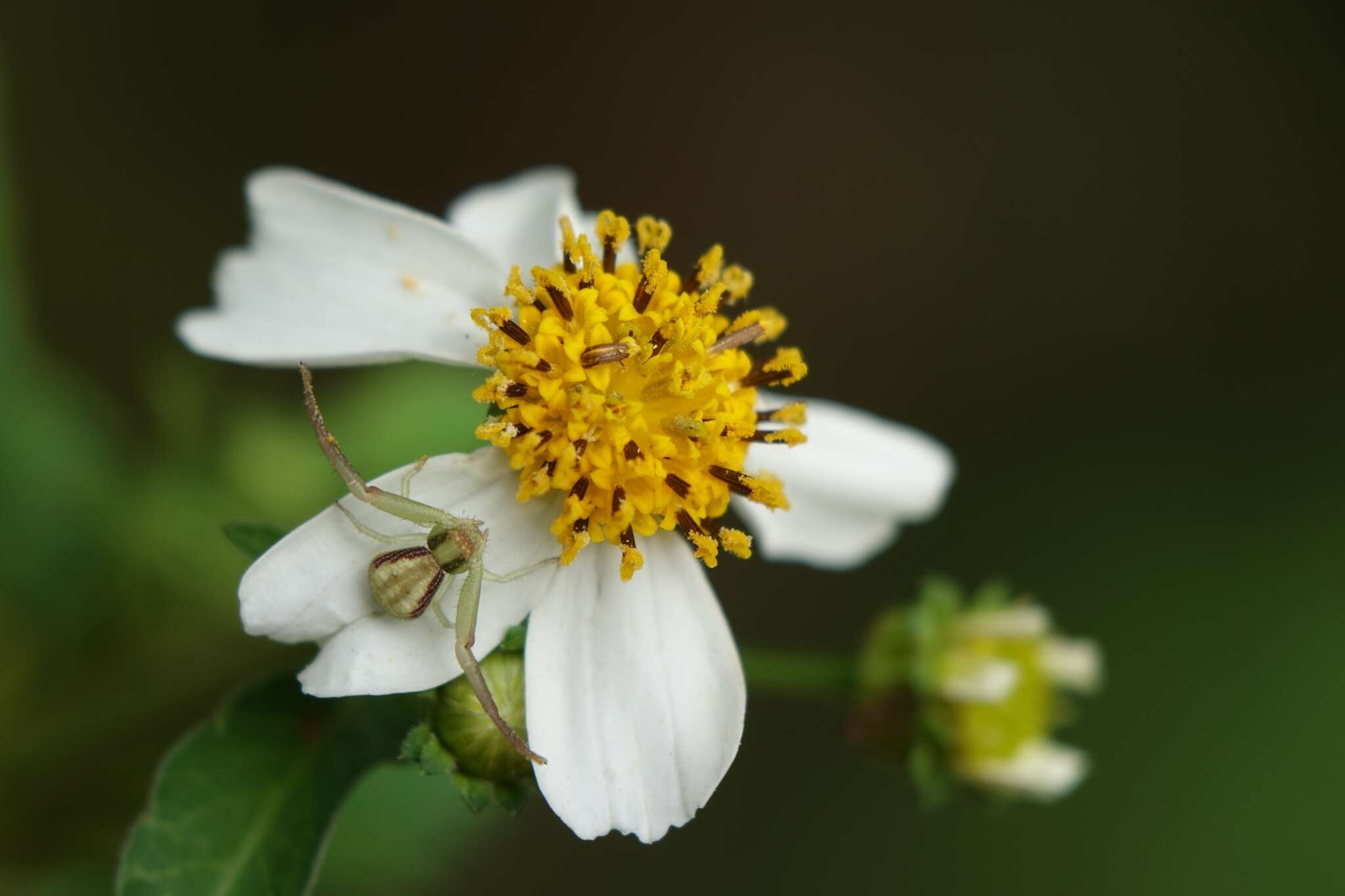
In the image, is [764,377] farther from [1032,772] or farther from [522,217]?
[1032,772]

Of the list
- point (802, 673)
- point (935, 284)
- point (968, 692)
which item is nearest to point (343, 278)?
Answer: point (802, 673)

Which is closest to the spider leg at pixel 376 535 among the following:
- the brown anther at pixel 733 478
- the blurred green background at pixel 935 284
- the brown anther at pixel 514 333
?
the brown anther at pixel 514 333

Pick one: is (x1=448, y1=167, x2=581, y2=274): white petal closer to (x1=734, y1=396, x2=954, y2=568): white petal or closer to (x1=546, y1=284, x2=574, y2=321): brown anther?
(x1=546, y1=284, x2=574, y2=321): brown anther

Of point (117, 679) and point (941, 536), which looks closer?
point (117, 679)

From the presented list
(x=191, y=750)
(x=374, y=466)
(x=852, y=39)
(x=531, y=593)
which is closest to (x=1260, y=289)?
(x=852, y=39)

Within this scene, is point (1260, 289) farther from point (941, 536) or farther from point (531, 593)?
point (531, 593)

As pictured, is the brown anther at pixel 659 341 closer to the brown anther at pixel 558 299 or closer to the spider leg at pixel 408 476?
the brown anther at pixel 558 299

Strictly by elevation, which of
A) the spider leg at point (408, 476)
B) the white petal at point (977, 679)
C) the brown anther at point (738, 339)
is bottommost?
the spider leg at point (408, 476)
